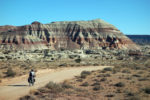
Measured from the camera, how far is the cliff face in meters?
116

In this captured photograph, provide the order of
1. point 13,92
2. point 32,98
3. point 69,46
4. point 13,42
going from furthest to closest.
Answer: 1. point 69,46
2. point 13,42
3. point 13,92
4. point 32,98

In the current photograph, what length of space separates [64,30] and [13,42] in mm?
35793

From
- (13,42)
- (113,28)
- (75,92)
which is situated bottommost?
(75,92)

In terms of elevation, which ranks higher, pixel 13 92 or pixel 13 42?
pixel 13 42

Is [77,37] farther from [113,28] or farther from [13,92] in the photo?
[13,92]

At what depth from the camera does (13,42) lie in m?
113

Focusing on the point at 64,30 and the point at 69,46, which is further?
the point at 64,30

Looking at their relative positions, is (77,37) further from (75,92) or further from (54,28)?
(75,92)

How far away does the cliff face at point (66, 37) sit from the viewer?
116 metres

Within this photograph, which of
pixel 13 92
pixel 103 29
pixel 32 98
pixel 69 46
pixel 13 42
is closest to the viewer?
pixel 32 98

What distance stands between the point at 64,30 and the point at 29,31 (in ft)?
74.6

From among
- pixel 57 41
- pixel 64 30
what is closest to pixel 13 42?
pixel 57 41

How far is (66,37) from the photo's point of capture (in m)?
128


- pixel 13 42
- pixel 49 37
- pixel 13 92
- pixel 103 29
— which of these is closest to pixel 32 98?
pixel 13 92
